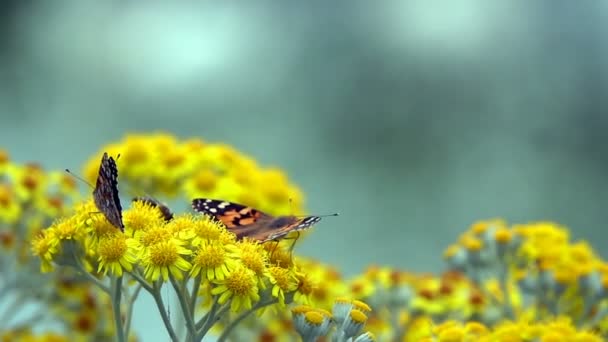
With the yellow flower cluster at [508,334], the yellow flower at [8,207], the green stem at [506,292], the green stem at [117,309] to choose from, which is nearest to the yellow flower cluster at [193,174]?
the yellow flower at [8,207]

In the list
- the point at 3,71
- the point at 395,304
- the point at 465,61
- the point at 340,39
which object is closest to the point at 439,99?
the point at 465,61

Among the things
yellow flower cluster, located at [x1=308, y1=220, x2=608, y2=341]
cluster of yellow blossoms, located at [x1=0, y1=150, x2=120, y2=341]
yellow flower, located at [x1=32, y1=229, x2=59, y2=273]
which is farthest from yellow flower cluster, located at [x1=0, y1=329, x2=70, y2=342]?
yellow flower, located at [x1=32, y1=229, x2=59, y2=273]

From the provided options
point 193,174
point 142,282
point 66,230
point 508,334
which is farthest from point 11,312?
point 508,334

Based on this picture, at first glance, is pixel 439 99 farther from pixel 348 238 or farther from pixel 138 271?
pixel 138 271

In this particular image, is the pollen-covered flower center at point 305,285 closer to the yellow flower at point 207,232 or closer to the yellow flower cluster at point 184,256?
the yellow flower cluster at point 184,256

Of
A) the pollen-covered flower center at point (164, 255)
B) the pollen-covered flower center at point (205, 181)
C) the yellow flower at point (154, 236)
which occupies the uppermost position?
the pollen-covered flower center at point (205, 181)

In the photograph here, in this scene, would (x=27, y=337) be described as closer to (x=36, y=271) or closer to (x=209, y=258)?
(x=36, y=271)

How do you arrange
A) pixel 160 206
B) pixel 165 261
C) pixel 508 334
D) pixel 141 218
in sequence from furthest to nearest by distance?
pixel 508 334
pixel 160 206
pixel 141 218
pixel 165 261
